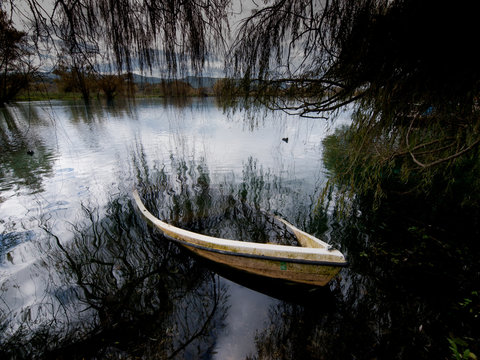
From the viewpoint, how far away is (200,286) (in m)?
3.17

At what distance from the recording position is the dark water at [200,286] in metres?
2.29

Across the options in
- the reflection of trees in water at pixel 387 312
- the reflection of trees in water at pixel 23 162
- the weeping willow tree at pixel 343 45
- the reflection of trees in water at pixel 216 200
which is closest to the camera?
the weeping willow tree at pixel 343 45

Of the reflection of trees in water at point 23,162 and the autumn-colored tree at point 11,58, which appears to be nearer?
the autumn-colored tree at point 11,58

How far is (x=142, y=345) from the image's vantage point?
230 cm

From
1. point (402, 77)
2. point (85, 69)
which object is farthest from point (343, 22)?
point (85, 69)

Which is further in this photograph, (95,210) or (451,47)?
(95,210)

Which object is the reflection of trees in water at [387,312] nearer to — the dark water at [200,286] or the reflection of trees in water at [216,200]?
the dark water at [200,286]

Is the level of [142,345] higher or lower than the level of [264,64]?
lower

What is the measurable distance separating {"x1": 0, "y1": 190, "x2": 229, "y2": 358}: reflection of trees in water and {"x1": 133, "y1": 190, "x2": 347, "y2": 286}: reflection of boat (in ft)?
1.71

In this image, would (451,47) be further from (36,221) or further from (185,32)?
(36,221)

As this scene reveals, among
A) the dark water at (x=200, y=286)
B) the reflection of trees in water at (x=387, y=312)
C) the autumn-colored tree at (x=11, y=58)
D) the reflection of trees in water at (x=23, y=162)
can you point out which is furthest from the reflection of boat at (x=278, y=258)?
the reflection of trees in water at (x=23, y=162)

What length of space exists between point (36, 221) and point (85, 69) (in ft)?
18.0

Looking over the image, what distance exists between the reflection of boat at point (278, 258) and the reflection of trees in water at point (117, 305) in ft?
1.71

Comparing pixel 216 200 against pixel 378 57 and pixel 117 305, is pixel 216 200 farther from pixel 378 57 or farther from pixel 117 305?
pixel 378 57
